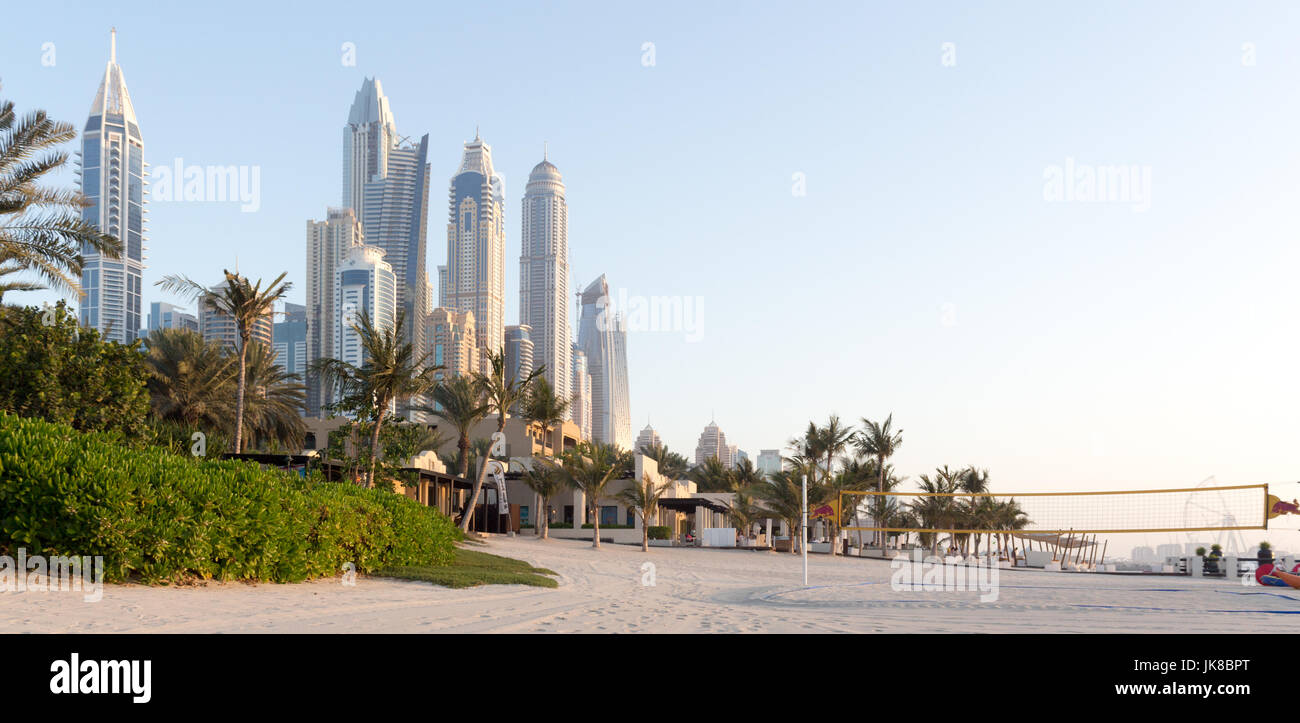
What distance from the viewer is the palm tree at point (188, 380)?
37094 mm

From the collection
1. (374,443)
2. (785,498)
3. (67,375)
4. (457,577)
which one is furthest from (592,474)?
(457,577)

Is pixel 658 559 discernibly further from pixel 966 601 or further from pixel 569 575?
pixel 966 601

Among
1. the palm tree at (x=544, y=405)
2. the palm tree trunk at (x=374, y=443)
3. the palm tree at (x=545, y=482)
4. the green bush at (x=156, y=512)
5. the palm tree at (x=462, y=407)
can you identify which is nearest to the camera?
the green bush at (x=156, y=512)

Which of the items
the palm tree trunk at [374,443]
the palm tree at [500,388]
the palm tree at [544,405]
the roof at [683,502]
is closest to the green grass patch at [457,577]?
the palm tree trunk at [374,443]

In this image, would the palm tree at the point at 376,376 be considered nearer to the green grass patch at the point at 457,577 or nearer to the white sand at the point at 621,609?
the green grass patch at the point at 457,577

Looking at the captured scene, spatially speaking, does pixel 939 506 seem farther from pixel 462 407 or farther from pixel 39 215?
pixel 39 215

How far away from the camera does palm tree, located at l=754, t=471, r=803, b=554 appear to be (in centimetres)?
Answer: 4159

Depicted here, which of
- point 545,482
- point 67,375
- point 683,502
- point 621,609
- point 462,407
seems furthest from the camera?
point 683,502

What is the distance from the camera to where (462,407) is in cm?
4334

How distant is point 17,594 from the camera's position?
1002cm

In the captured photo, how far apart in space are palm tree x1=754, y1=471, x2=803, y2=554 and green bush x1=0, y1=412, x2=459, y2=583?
1116 inches

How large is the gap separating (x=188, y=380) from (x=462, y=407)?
1174 cm

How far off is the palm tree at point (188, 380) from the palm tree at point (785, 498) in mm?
24269
